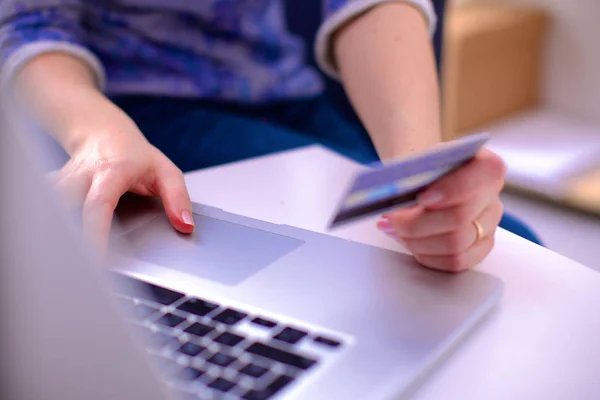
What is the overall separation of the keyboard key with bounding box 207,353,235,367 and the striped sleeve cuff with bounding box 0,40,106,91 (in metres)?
0.43

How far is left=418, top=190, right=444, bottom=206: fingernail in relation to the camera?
0.39 meters

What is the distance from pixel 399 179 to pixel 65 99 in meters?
0.38

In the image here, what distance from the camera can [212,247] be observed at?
17.4 inches

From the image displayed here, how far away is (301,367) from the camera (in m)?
0.31

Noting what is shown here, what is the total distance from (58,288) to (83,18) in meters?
0.64

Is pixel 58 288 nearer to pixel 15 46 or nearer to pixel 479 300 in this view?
pixel 479 300

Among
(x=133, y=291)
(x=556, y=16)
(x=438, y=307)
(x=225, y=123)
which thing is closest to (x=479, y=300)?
(x=438, y=307)

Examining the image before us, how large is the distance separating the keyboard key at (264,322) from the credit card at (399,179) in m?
0.06

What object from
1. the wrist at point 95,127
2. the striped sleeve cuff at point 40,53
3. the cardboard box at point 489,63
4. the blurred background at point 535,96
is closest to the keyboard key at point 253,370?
the wrist at point 95,127

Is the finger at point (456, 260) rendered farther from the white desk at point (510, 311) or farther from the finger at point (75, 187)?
the finger at point (75, 187)

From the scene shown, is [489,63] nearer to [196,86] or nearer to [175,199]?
[196,86]

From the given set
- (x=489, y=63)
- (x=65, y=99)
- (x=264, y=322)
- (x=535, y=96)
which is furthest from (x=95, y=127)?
(x=535, y=96)

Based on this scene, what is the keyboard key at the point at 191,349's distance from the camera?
31cm

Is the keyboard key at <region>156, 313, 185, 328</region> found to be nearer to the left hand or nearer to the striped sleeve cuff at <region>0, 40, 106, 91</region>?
the left hand
